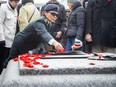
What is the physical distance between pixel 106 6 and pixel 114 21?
0.26 meters

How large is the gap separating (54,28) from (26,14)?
31.7 inches

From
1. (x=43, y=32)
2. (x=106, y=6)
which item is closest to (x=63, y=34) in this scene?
(x=106, y=6)

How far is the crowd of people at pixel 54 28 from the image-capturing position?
15.9 feet

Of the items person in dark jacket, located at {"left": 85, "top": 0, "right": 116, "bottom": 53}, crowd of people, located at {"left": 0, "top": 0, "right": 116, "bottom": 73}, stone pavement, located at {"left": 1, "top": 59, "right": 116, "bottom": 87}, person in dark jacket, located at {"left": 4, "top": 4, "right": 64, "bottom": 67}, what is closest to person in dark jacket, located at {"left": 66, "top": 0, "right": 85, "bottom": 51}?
crowd of people, located at {"left": 0, "top": 0, "right": 116, "bottom": 73}

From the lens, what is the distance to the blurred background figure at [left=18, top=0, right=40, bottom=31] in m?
6.26

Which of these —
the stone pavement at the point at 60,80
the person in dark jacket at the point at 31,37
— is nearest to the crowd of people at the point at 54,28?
the person in dark jacket at the point at 31,37

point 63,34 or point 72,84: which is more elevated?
point 72,84

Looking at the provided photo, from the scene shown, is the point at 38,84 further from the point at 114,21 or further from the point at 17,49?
the point at 114,21

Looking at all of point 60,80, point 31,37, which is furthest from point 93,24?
point 60,80

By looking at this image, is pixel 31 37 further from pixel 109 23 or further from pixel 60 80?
pixel 60 80

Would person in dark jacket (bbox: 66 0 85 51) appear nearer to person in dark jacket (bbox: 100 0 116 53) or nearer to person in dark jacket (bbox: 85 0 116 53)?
→ person in dark jacket (bbox: 85 0 116 53)

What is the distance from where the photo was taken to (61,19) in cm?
728

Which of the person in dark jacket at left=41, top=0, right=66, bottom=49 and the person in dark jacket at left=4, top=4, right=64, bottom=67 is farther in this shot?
the person in dark jacket at left=41, top=0, right=66, bottom=49

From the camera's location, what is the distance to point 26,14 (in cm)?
635
